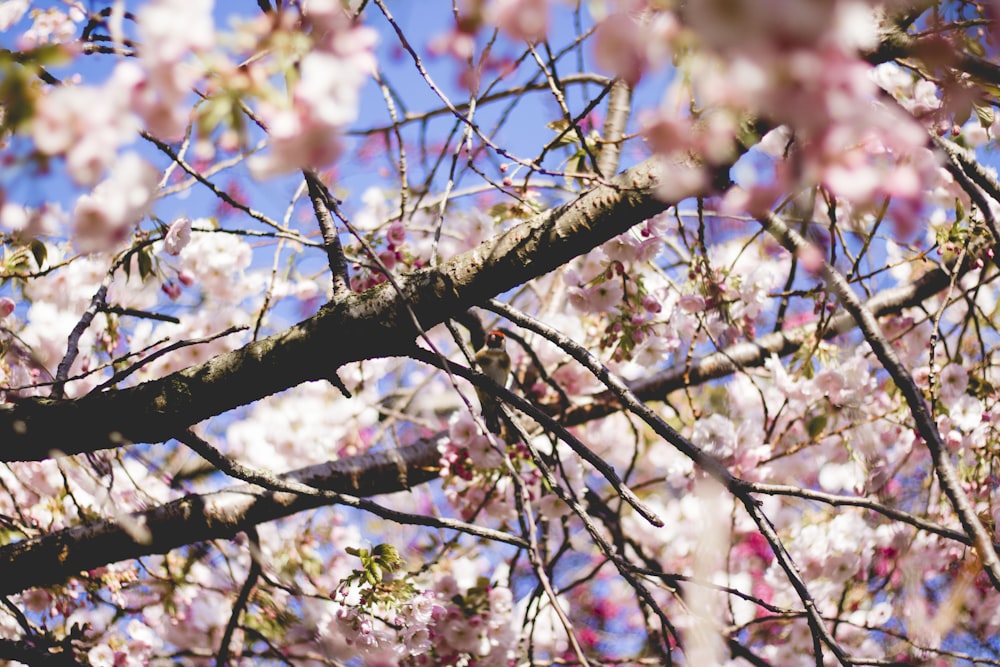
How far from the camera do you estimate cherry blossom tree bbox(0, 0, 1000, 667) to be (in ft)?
1.82

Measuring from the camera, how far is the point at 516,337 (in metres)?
2.00

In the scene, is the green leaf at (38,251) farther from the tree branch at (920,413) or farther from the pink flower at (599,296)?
the tree branch at (920,413)

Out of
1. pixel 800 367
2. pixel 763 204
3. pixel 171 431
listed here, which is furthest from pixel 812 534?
pixel 763 204

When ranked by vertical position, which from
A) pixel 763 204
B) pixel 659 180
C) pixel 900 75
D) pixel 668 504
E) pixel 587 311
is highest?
pixel 900 75

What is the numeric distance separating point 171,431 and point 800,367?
1.73 metres

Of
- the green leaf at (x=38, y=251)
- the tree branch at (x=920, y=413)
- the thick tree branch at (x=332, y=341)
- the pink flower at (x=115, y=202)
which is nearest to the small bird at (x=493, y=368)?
the thick tree branch at (x=332, y=341)

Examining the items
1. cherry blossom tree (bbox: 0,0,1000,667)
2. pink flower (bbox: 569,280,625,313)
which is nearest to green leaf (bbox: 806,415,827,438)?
cherry blossom tree (bbox: 0,0,1000,667)

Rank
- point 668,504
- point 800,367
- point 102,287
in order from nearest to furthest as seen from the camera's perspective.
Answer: point 102,287 → point 800,367 → point 668,504

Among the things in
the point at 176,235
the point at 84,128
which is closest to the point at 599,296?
the point at 176,235

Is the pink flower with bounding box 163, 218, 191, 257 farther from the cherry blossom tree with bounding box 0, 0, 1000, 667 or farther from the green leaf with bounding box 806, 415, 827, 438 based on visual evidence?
the green leaf with bounding box 806, 415, 827, 438

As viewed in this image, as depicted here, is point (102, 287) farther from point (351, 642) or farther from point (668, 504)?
point (668, 504)

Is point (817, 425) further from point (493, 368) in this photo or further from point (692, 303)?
point (493, 368)

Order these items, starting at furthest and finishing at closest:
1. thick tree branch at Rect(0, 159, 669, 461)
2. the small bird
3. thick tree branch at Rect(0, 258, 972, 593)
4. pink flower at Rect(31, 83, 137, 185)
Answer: the small bird, thick tree branch at Rect(0, 258, 972, 593), thick tree branch at Rect(0, 159, 669, 461), pink flower at Rect(31, 83, 137, 185)

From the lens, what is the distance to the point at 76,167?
534 mm
